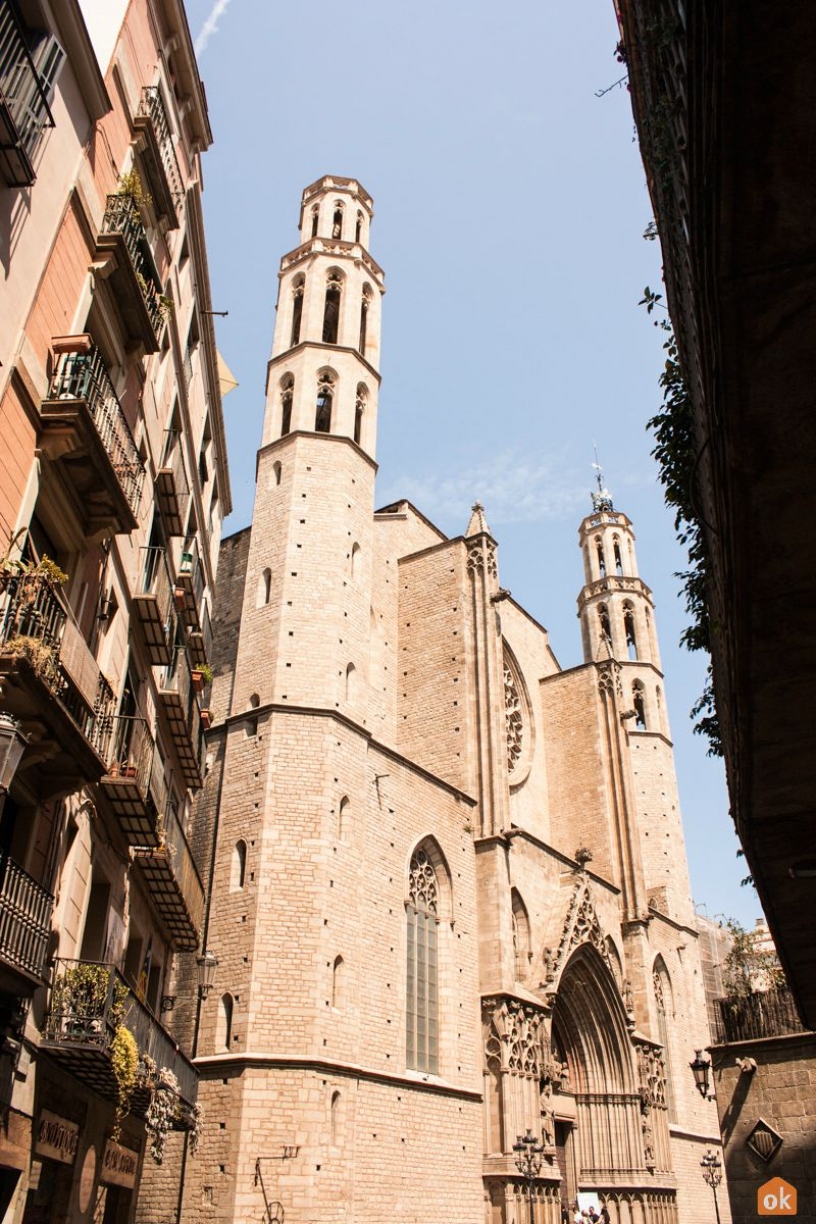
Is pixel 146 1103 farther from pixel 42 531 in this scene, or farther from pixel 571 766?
pixel 571 766

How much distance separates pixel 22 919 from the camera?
7031mm

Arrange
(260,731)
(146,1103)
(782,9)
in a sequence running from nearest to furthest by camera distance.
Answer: (782,9), (146,1103), (260,731)

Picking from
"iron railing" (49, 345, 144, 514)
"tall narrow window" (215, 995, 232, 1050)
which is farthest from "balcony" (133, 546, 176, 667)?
"tall narrow window" (215, 995, 232, 1050)

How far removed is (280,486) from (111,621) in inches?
416

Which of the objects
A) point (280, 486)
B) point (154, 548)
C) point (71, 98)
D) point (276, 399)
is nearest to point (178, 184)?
point (71, 98)

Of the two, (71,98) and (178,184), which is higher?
(178,184)

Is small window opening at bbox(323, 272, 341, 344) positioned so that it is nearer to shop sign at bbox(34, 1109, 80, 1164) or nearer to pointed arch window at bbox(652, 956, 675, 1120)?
pointed arch window at bbox(652, 956, 675, 1120)

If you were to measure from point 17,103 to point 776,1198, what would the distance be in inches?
562

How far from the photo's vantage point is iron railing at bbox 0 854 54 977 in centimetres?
679

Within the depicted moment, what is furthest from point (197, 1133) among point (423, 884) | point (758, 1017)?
point (758, 1017)

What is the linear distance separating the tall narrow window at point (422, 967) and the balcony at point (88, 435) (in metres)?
11.6

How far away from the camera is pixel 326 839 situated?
16.4m

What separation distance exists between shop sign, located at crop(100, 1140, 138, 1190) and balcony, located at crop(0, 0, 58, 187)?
8.70 metres

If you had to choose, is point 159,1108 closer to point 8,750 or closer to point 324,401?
point 8,750
